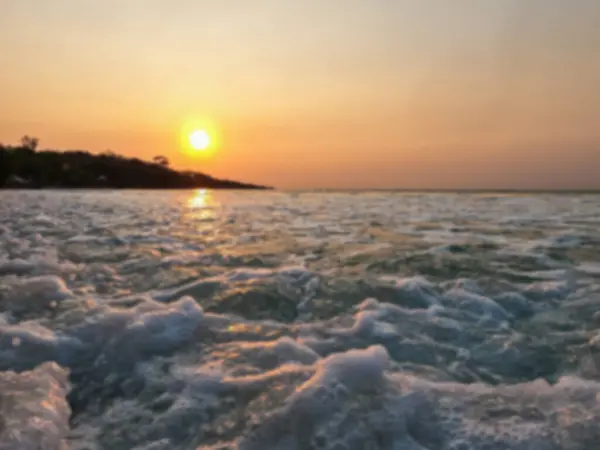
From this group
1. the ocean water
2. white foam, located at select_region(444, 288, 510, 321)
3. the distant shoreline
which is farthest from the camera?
the distant shoreline

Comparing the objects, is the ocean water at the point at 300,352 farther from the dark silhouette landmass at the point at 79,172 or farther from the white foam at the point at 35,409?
the dark silhouette landmass at the point at 79,172

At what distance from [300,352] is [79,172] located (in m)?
103

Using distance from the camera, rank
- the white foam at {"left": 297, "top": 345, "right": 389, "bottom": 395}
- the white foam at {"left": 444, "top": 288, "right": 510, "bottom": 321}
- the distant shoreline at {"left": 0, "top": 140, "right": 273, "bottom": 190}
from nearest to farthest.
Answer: the white foam at {"left": 297, "top": 345, "right": 389, "bottom": 395} → the white foam at {"left": 444, "top": 288, "right": 510, "bottom": 321} → the distant shoreline at {"left": 0, "top": 140, "right": 273, "bottom": 190}

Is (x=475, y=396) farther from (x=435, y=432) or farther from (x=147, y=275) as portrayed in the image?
(x=147, y=275)

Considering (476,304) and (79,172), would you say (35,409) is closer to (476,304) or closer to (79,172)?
(476,304)

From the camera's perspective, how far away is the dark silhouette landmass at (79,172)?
87812 mm

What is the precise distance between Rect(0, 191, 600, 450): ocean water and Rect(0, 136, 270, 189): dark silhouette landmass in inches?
3402

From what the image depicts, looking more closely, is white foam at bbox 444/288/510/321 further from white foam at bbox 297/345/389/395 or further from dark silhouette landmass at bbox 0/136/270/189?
dark silhouette landmass at bbox 0/136/270/189

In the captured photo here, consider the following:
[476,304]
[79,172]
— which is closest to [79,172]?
[79,172]

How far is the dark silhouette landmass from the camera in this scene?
288ft

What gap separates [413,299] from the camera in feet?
23.5

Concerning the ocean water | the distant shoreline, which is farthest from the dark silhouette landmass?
the ocean water

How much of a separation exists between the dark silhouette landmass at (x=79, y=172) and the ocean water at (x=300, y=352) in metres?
86.4

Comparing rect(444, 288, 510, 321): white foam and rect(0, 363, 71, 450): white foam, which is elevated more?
rect(444, 288, 510, 321): white foam
